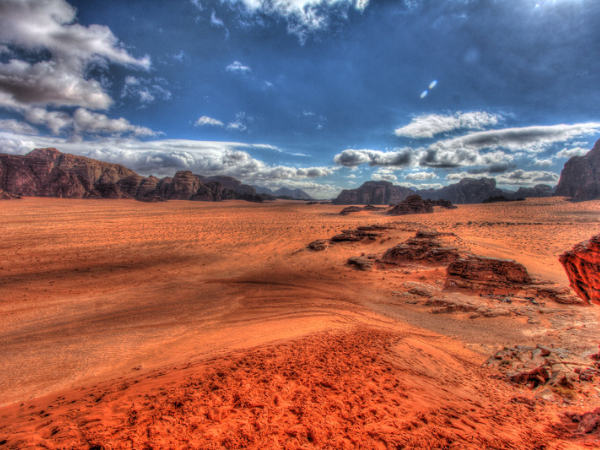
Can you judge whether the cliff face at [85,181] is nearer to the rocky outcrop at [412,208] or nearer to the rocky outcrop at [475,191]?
the rocky outcrop at [412,208]

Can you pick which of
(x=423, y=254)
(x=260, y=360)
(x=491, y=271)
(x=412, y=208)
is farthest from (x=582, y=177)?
(x=260, y=360)

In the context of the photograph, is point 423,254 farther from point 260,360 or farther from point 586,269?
point 260,360

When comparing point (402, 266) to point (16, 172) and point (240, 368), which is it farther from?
point (16, 172)

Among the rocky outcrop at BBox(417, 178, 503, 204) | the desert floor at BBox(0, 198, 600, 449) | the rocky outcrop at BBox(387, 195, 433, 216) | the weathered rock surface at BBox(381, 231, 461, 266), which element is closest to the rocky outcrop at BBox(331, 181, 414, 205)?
the rocky outcrop at BBox(417, 178, 503, 204)

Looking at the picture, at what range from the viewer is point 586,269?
Answer: 6160mm

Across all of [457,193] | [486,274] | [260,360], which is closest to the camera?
[260,360]

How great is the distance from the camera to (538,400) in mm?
4059

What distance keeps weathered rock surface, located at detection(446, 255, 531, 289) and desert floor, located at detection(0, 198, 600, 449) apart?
0.98 m

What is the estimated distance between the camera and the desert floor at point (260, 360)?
9.85ft

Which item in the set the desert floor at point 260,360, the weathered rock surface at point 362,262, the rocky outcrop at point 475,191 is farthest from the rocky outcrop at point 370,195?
the desert floor at point 260,360

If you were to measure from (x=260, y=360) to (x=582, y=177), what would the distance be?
101704 mm

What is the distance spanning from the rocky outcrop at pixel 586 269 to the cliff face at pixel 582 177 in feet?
258

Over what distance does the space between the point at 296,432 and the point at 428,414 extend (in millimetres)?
1974

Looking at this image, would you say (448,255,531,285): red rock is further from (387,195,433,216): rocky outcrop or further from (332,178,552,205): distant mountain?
(332,178,552,205): distant mountain
